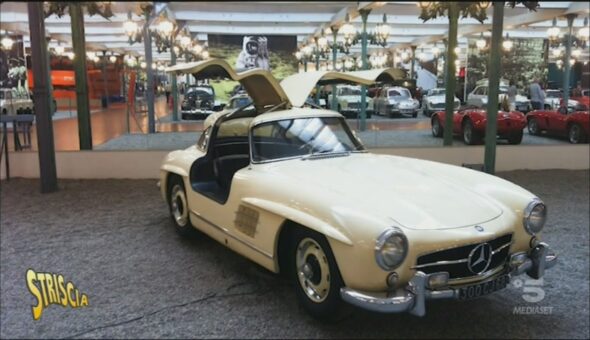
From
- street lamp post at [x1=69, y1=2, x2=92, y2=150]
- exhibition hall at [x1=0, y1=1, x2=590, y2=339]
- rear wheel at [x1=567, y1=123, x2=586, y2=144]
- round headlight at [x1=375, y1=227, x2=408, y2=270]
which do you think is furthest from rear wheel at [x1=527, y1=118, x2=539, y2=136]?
street lamp post at [x1=69, y1=2, x2=92, y2=150]

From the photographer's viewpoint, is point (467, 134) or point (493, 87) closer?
point (493, 87)

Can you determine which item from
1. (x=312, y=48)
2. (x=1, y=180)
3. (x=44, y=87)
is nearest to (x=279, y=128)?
(x=312, y=48)

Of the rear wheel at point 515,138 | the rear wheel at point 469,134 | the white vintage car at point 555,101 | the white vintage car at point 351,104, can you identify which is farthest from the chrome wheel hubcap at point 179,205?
the white vintage car at point 555,101

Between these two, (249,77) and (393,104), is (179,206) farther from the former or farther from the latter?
(393,104)

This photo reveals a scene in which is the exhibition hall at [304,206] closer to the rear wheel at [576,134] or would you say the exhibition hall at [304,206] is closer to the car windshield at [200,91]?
the car windshield at [200,91]

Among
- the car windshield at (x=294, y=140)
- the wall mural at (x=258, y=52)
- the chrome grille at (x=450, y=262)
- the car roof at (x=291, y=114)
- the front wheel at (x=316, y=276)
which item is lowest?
the front wheel at (x=316, y=276)

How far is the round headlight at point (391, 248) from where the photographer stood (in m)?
2.09

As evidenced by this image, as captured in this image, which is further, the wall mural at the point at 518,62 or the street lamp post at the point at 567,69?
the street lamp post at the point at 567,69

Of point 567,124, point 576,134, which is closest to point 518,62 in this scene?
point 567,124

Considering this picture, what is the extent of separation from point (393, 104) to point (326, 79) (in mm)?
3524

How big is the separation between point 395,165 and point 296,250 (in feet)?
2.64

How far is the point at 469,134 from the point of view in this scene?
234 inches

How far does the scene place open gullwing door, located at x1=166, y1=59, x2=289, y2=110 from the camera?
6.74ft

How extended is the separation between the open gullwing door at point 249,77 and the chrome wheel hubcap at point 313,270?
0.81m
